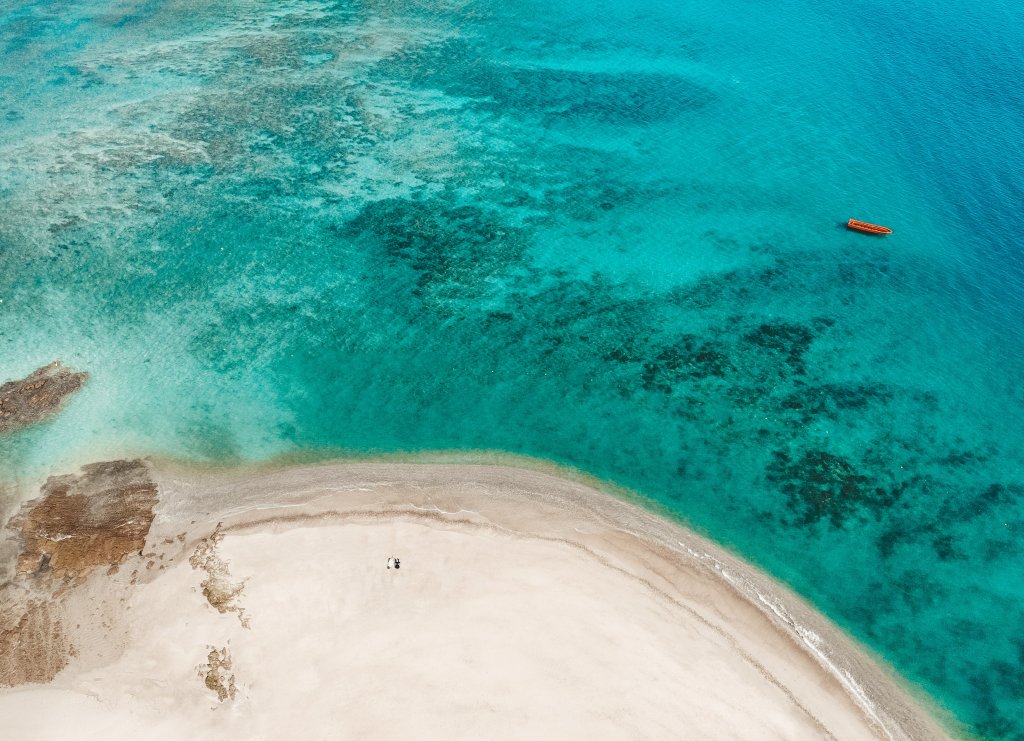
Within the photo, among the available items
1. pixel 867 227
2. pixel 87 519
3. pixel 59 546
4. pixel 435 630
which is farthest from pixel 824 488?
pixel 59 546

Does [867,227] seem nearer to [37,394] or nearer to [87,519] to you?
[87,519]

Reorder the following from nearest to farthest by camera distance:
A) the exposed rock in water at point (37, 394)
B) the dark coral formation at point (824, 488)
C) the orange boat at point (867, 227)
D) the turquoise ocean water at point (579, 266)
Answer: the dark coral formation at point (824, 488), the turquoise ocean water at point (579, 266), the exposed rock in water at point (37, 394), the orange boat at point (867, 227)

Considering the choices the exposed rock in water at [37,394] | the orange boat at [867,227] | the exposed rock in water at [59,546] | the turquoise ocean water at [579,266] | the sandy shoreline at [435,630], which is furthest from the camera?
the orange boat at [867,227]

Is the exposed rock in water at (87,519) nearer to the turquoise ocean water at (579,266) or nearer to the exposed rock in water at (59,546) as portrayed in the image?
the exposed rock in water at (59,546)

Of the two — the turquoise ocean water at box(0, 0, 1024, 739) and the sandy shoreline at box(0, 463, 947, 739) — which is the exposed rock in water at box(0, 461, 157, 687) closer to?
the sandy shoreline at box(0, 463, 947, 739)

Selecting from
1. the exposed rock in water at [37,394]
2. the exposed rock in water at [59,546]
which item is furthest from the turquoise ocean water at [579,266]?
the exposed rock in water at [59,546]
